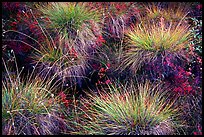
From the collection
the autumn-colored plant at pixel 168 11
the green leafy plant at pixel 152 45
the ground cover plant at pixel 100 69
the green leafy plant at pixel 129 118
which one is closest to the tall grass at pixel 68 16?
the ground cover plant at pixel 100 69

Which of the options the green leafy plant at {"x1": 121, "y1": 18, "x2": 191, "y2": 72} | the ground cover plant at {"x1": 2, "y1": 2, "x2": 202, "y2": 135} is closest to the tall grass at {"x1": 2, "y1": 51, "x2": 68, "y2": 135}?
the ground cover plant at {"x1": 2, "y1": 2, "x2": 202, "y2": 135}

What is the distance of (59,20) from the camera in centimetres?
567

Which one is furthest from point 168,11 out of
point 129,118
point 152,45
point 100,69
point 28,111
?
point 28,111

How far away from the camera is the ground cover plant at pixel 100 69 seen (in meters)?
4.50

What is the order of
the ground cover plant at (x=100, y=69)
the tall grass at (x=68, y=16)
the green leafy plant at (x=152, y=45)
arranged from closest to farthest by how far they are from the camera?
1. the ground cover plant at (x=100, y=69)
2. the green leafy plant at (x=152, y=45)
3. the tall grass at (x=68, y=16)

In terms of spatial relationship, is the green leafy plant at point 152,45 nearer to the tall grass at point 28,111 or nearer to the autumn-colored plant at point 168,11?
the autumn-colored plant at point 168,11

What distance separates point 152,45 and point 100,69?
913 mm

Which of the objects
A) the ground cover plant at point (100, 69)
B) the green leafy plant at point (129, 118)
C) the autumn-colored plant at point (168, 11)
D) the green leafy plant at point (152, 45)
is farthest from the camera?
the autumn-colored plant at point (168, 11)

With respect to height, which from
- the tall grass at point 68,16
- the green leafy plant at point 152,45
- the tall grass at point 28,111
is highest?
the tall grass at point 68,16

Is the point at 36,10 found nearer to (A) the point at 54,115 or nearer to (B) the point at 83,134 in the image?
(A) the point at 54,115

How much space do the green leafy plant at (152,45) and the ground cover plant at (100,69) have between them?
0.02 meters

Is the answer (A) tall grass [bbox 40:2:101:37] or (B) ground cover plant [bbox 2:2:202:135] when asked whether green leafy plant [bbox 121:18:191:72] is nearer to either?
(B) ground cover plant [bbox 2:2:202:135]

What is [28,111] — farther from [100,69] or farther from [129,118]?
[100,69]

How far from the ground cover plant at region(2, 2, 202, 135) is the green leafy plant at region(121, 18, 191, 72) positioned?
2cm
